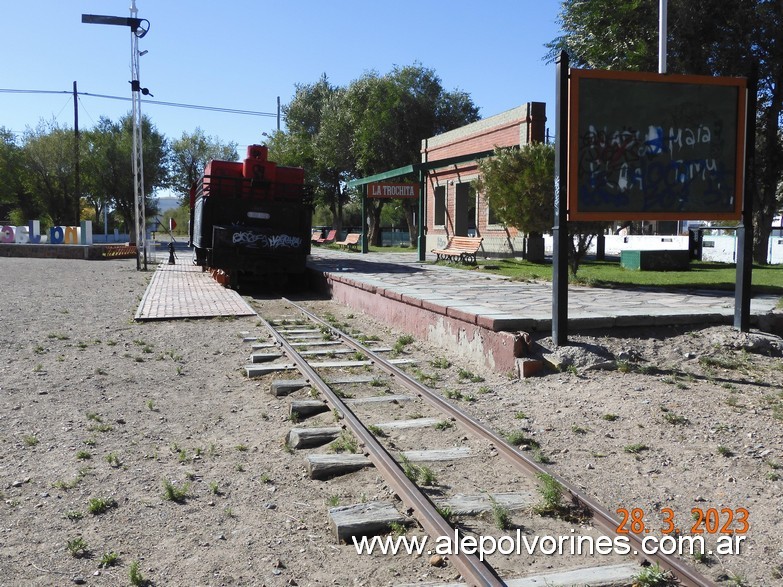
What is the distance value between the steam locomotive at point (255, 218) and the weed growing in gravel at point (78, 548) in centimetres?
1426

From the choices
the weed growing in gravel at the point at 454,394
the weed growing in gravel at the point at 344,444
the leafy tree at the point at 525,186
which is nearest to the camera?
the weed growing in gravel at the point at 344,444

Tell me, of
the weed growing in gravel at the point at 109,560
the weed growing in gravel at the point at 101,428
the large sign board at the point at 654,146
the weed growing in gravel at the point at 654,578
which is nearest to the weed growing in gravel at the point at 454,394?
the large sign board at the point at 654,146

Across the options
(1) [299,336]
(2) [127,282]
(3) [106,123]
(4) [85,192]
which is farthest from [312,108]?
(1) [299,336]

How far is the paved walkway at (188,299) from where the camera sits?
1294cm

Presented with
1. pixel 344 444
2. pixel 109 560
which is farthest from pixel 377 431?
pixel 109 560

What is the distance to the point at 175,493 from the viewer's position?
4.50 meters

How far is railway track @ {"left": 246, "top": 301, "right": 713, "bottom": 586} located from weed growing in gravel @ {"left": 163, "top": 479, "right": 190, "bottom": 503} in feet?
2.77

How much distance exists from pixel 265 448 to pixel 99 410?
198cm

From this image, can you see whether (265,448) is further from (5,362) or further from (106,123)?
(106,123)

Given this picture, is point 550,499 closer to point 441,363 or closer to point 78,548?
point 78,548

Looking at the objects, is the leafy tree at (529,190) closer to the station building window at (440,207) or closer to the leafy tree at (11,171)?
the station building window at (440,207)

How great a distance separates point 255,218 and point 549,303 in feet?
35.2

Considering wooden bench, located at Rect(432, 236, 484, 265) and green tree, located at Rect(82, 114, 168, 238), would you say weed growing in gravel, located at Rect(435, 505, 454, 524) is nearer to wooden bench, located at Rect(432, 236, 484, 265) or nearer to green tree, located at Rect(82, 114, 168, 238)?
wooden bench, located at Rect(432, 236, 484, 265)

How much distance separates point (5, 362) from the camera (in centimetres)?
856
